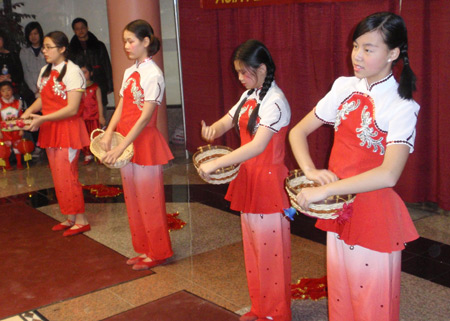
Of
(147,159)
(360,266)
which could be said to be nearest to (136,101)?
(147,159)

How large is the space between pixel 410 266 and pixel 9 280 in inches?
105

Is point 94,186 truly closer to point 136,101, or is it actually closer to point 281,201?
point 136,101

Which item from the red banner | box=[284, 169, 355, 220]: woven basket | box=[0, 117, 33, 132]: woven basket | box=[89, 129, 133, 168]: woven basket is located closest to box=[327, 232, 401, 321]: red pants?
box=[284, 169, 355, 220]: woven basket

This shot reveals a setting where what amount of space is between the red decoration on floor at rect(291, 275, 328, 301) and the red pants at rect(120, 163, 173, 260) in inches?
37.3

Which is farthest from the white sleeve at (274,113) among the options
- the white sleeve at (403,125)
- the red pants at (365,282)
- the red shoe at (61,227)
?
the red shoe at (61,227)

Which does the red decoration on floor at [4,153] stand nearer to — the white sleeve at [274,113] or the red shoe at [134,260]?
the red shoe at [134,260]

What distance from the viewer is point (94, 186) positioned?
18.9 feet

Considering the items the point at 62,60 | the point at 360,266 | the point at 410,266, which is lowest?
the point at 410,266

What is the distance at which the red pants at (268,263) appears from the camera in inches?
106

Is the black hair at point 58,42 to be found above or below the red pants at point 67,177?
above

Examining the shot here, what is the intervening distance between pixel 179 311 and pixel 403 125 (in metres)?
1.80

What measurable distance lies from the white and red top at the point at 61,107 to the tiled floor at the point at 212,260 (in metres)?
0.81

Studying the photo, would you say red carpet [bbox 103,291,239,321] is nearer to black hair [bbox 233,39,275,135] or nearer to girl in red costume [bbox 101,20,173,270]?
girl in red costume [bbox 101,20,173,270]

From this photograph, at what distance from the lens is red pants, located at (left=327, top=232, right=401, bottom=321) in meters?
1.95
